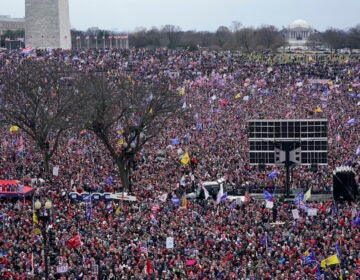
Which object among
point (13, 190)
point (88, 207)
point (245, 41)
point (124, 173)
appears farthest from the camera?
point (245, 41)

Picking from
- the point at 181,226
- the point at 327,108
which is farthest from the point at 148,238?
the point at 327,108

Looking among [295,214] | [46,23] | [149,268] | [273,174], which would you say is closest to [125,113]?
[273,174]

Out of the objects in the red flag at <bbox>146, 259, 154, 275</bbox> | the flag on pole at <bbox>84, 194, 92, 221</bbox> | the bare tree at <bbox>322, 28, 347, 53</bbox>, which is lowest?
the red flag at <bbox>146, 259, 154, 275</bbox>

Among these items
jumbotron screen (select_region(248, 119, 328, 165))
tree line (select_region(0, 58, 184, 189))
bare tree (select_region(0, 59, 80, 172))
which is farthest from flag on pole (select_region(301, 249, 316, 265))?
bare tree (select_region(0, 59, 80, 172))

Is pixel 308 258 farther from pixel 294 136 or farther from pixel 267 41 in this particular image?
pixel 267 41

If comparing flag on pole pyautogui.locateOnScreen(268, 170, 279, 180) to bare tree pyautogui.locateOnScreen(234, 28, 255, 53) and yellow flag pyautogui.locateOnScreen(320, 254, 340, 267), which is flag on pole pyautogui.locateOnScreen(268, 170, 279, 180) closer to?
yellow flag pyautogui.locateOnScreen(320, 254, 340, 267)

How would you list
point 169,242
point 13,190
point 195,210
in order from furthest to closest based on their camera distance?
point 13,190
point 195,210
point 169,242

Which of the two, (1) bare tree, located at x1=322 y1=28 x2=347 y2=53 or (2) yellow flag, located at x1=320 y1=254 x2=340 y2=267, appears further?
(1) bare tree, located at x1=322 y1=28 x2=347 y2=53
